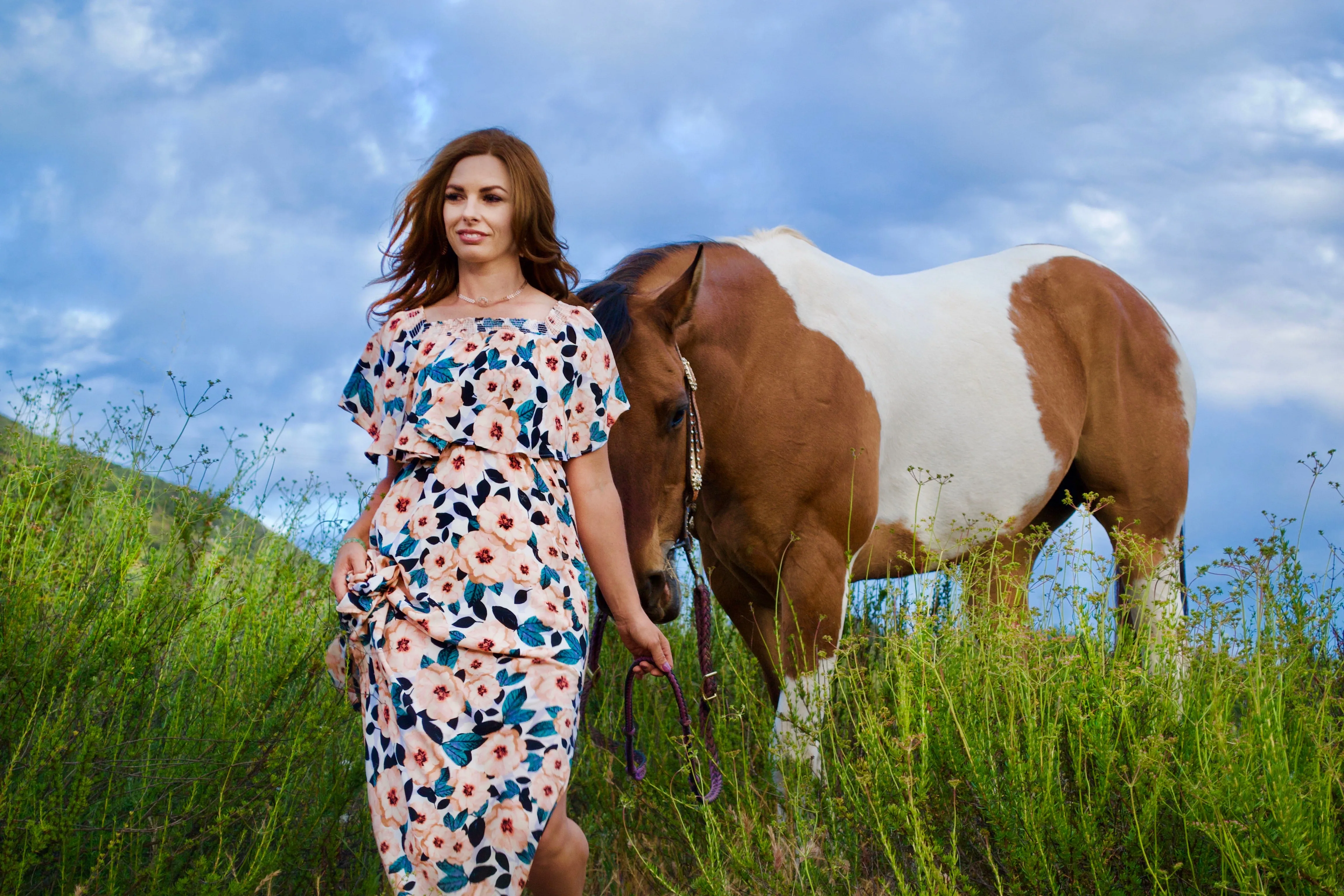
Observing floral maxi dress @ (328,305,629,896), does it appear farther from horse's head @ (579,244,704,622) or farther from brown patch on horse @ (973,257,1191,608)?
brown patch on horse @ (973,257,1191,608)

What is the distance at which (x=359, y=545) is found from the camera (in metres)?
2.12

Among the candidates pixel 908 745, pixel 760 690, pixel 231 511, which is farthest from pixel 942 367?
pixel 231 511

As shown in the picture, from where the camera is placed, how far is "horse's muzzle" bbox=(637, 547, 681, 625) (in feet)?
9.34

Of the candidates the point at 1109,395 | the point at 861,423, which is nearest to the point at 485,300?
the point at 861,423

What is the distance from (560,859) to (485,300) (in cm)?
131

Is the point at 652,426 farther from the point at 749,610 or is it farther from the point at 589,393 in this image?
the point at 749,610

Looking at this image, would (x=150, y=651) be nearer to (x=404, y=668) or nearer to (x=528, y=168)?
(x=404, y=668)

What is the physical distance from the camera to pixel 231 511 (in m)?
5.84

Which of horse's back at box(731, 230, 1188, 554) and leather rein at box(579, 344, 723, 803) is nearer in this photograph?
leather rein at box(579, 344, 723, 803)

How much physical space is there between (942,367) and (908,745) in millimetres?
2504

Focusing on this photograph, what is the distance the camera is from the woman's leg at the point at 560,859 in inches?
79.1

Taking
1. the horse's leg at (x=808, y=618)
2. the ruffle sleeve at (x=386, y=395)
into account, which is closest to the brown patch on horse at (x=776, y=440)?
the horse's leg at (x=808, y=618)

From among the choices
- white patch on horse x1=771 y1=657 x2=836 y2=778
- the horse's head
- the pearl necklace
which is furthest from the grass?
the pearl necklace

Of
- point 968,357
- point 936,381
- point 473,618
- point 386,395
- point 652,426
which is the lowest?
point 473,618
